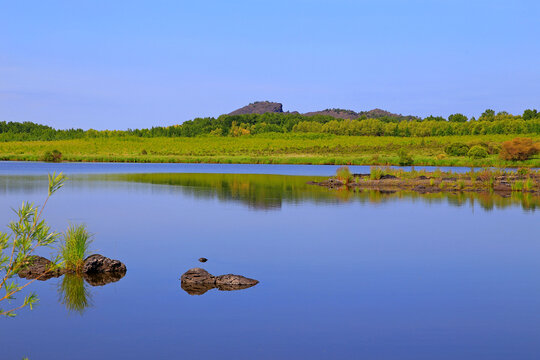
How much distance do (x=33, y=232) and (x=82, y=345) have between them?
3068mm

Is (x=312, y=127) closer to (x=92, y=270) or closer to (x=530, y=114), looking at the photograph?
(x=530, y=114)

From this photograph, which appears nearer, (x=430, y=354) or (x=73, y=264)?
(x=430, y=354)

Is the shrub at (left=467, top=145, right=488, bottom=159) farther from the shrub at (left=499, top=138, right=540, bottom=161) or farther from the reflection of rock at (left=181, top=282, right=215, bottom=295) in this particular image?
the reflection of rock at (left=181, top=282, right=215, bottom=295)

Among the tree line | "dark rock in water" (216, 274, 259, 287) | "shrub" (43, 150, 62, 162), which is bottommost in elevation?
"dark rock in water" (216, 274, 259, 287)

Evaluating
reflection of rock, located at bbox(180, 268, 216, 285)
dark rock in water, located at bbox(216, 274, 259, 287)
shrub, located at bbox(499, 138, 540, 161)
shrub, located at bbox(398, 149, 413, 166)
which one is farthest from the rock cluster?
shrub, located at bbox(499, 138, 540, 161)

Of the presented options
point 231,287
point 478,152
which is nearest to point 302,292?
point 231,287

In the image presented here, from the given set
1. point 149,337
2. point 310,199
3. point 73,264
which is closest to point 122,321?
point 149,337

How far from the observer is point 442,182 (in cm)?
3956

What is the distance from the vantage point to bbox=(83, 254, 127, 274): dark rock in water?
13227 millimetres

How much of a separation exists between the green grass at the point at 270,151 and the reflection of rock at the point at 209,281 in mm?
55383

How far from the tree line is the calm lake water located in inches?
4292

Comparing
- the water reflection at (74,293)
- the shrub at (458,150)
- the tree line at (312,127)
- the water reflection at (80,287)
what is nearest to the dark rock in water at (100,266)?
the water reflection at (80,287)

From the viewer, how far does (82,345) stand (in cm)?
884

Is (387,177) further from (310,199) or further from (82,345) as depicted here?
(82,345)
